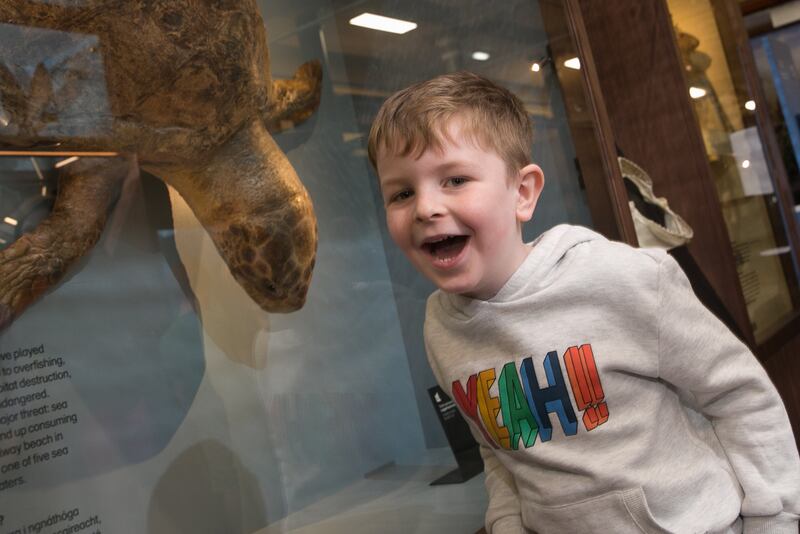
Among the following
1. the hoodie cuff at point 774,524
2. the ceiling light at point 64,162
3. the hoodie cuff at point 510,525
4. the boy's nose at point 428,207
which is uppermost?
the ceiling light at point 64,162

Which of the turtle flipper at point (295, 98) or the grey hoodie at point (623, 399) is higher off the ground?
the turtle flipper at point (295, 98)

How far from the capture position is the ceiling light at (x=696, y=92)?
2446 mm

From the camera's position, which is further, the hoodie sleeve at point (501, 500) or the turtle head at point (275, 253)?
the turtle head at point (275, 253)

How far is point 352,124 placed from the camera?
145 centimetres

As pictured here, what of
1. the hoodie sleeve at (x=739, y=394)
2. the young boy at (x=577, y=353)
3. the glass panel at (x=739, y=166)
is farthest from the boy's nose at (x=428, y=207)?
the glass panel at (x=739, y=166)

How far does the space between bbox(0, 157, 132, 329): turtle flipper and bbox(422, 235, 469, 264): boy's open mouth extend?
441 millimetres

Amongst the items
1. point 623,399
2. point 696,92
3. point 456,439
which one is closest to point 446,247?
point 623,399

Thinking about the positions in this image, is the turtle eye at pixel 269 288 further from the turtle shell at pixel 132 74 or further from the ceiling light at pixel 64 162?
the ceiling light at pixel 64 162

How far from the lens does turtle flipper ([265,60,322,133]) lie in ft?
4.25

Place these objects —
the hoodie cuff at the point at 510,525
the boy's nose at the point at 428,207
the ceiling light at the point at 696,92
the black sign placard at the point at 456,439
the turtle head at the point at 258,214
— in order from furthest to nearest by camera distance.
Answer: the ceiling light at the point at 696,92 < the black sign placard at the point at 456,439 < the turtle head at the point at 258,214 < the hoodie cuff at the point at 510,525 < the boy's nose at the point at 428,207

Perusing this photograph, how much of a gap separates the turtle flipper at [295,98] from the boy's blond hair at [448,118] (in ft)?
1.20

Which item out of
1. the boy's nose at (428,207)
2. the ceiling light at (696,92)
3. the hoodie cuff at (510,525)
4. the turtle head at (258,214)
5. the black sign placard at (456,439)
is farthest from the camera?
the ceiling light at (696,92)

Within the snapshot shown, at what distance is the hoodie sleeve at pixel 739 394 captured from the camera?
0.95 meters

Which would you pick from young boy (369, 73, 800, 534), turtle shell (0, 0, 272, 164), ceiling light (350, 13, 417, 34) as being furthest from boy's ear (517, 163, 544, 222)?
ceiling light (350, 13, 417, 34)
